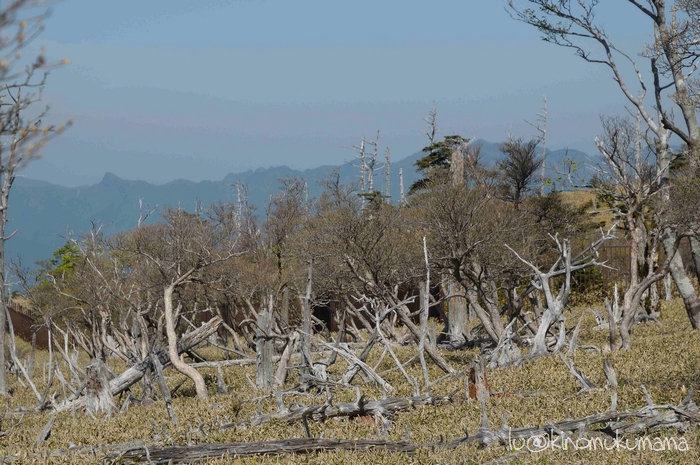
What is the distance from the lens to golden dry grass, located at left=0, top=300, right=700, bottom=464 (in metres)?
6.03

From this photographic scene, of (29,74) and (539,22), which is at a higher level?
(539,22)

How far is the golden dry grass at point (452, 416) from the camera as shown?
6031mm

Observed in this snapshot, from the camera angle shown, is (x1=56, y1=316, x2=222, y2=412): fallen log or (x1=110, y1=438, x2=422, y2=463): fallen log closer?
(x1=110, y1=438, x2=422, y2=463): fallen log

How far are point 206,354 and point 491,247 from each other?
441 inches

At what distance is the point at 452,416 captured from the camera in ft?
26.0

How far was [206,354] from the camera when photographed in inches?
888

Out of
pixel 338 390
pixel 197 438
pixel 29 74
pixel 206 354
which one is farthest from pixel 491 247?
pixel 29 74

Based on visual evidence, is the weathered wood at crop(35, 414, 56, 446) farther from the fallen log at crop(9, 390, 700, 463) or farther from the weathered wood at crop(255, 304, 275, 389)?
the weathered wood at crop(255, 304, 275, 389)

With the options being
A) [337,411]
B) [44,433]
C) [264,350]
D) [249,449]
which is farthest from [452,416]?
[264,350]


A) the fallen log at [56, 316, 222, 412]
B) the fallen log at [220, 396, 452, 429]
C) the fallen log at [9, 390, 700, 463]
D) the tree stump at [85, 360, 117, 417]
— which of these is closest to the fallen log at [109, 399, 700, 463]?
the fallen log at [9, 390, 700, 463]

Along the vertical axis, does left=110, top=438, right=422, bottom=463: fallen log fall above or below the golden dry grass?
above

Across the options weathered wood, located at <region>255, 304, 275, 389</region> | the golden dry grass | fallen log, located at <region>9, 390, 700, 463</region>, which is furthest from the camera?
weathered wood, located at <region>255, 304, 275, 389</region>

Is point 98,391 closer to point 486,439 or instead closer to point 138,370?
point 138,370

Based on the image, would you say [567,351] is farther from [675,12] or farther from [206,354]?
[206,354]
